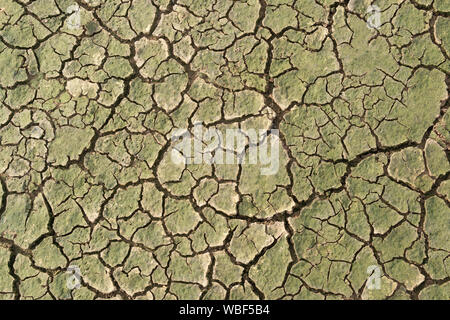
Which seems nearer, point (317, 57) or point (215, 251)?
point (215, 251)

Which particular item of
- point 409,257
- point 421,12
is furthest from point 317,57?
point 409,257

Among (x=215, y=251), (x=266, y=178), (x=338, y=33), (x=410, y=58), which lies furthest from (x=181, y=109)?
(x=410, y=58)

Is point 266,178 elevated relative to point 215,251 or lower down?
elevated

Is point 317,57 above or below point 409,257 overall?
→ above

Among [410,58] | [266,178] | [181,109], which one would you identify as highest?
[410,58]

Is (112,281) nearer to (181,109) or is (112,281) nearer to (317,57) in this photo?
(181,109)

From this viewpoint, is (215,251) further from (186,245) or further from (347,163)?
(347,163)
